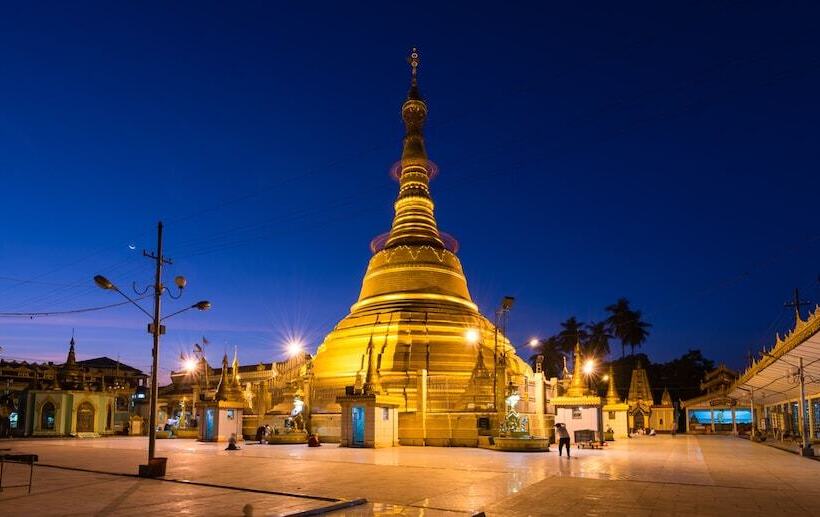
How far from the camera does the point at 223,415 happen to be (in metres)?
41.2

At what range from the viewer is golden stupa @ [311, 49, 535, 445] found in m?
36.2

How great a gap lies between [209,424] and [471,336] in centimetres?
1778

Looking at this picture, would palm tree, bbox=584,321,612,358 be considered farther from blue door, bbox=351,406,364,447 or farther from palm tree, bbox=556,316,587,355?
blue door, bbox=351,406,364,447

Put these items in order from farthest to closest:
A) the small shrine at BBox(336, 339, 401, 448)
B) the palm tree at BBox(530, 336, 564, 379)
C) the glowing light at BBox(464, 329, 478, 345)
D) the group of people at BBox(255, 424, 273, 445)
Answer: the palm tree at BBox(530, 336, 564, 379) → the glowing light at BBox(464, 329, 478, 345) → the group of people at BBox(255, 424, 273, 445) → the small shrine at BBox(336, 339, 401, 448)

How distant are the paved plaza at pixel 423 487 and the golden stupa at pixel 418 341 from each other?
11753 mm

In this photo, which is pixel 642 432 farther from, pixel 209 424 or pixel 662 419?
pixel 209 424

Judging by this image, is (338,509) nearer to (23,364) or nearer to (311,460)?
(311,460)

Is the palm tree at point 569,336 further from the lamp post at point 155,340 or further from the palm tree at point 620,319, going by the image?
the lamp post at point 155,340

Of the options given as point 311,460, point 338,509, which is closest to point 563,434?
point 311,460

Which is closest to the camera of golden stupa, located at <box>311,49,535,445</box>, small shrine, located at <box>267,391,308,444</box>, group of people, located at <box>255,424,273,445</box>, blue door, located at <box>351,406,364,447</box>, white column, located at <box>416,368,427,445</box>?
blue door, located at <box>351,406,364,447</box>

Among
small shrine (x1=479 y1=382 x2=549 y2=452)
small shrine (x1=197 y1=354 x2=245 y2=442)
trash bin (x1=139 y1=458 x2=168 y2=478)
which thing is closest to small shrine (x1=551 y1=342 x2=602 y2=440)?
small shrine (x1=479 y1=382 x2=549 y2=452)

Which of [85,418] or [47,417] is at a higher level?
[47,417]

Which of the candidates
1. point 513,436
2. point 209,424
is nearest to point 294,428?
point 209,424

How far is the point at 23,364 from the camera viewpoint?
6756cm
